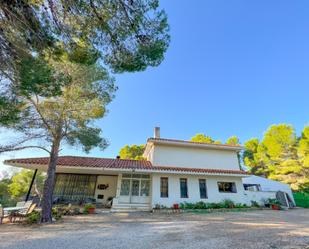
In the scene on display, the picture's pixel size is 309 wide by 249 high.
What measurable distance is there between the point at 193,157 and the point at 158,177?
400 centimetres

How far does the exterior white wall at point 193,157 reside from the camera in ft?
49.6

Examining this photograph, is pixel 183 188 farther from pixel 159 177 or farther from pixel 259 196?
pixel 259 196

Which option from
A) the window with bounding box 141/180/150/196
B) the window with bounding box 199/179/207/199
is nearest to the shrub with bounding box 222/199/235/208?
the window with bounding box 199/179/207/199

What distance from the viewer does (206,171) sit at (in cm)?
1406

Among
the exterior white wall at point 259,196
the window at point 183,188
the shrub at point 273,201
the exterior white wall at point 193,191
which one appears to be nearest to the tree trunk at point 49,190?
the exterior white wall at point 193,191

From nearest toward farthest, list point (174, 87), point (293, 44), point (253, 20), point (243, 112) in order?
point (253, 20) → point (293, 44) → point (174, 87) → point (243, 112)

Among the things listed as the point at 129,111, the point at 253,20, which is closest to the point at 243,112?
the point at 253,20

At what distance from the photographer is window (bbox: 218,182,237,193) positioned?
14.8 metres

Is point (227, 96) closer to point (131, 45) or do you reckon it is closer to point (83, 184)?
point (131, 45)

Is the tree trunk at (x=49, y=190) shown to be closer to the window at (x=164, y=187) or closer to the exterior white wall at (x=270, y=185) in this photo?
the window at (x=164, y=187)

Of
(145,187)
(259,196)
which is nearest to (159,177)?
(145,187)

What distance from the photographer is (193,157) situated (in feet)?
51.9

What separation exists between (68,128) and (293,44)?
613 inches

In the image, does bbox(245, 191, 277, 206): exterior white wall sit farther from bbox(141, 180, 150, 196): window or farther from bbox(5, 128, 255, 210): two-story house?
bbox(141, 180, 150, 196): window
